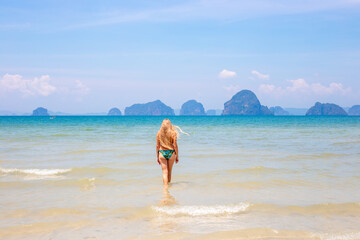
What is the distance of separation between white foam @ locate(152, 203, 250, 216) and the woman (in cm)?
206

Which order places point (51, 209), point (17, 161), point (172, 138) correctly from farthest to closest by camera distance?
point (17, 161) < point (172, 138) < point (51, 209)

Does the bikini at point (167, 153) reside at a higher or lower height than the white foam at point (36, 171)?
higher

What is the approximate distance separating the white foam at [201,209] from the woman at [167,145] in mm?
2061

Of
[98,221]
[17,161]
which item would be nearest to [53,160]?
[17,161]

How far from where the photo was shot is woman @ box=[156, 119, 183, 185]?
8289mm

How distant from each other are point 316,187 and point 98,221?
18.5 ft

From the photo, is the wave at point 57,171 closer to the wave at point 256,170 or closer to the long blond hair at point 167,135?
the long blond hair at point 167,135

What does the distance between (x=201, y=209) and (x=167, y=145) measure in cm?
246

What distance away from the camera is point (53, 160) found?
44.3 feet

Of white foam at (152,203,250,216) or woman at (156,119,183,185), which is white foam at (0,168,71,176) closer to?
woman at (156,119,183,185)

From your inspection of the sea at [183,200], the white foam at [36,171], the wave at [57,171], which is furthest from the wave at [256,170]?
the white foam at [36,171]

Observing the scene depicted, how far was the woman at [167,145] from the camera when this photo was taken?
8289mm

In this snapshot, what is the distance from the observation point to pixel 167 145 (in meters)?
8.39

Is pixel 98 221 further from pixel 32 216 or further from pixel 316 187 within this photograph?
pixel 316 187
